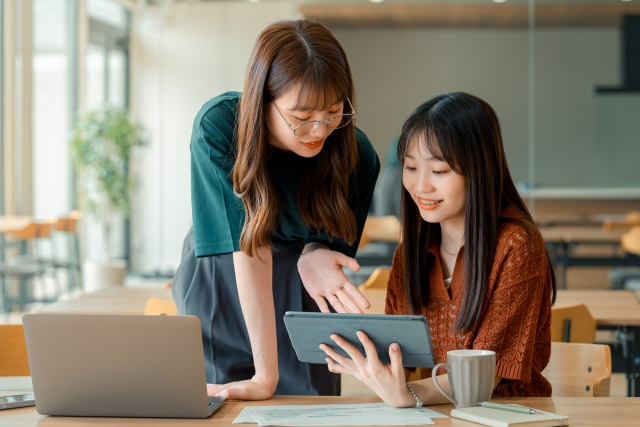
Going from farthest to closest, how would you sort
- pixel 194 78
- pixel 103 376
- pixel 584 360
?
pixel 194 78 < pixel 584 360 < pixel 103 376

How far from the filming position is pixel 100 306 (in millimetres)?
2609

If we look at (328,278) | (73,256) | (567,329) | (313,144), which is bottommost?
(73,256)

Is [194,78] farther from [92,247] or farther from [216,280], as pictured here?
[216,280]

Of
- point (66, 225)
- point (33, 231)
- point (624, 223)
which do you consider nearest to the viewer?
point (33, 231)

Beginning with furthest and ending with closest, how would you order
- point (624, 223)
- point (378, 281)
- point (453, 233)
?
point (624, 223) → point (378, 281) → point (453, 233)

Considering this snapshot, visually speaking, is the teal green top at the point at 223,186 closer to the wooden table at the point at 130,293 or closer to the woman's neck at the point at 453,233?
the woman's neck at the point at 453,233

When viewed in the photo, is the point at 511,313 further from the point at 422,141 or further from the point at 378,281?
the point at 378,281

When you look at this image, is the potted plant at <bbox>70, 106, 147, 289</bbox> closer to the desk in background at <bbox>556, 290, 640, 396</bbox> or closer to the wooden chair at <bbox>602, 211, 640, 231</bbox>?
the wooden chair at <bbox>602, 211, 640, 231</bbox>

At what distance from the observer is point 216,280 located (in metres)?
1.58

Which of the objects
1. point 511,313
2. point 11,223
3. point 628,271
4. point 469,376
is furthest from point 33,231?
point 469,376

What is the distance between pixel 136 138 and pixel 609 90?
406cm

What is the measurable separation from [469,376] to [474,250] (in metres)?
0.34

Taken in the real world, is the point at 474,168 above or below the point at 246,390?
above

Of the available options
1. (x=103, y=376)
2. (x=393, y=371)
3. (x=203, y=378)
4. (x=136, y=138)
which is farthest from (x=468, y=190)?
(x=136, y=138)
